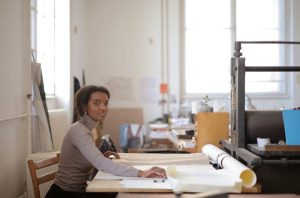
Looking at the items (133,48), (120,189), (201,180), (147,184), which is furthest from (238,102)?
(133,48)

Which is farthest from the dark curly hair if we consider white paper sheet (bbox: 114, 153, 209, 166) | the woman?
white paper sheet (bbox: 114, 153, 209, 166)

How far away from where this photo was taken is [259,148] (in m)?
1.79

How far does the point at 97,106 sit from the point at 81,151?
0.31m

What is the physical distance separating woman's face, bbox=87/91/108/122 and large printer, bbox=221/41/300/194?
72 centimetres

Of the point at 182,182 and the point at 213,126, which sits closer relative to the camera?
the point at 182,182

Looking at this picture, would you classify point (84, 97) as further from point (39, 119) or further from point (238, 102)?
point (39, 119)

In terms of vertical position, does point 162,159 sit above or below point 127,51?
below

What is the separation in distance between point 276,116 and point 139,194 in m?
0.92

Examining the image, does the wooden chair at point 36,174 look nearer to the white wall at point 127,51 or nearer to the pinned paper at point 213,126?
the pinned paper at point 213,126

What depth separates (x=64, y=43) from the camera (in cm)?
492

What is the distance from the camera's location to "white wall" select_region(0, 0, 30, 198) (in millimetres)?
2889

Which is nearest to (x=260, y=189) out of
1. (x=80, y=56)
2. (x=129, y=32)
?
(x=80, y=56)

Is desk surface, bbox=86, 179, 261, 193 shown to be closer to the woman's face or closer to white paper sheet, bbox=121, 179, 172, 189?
white paper sheet, bbox=121, 179, 172, 189

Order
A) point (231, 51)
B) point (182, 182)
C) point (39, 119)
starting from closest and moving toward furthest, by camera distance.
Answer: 1. point (182, 182)
2. point (39, 119)
3. point (231, 51)
